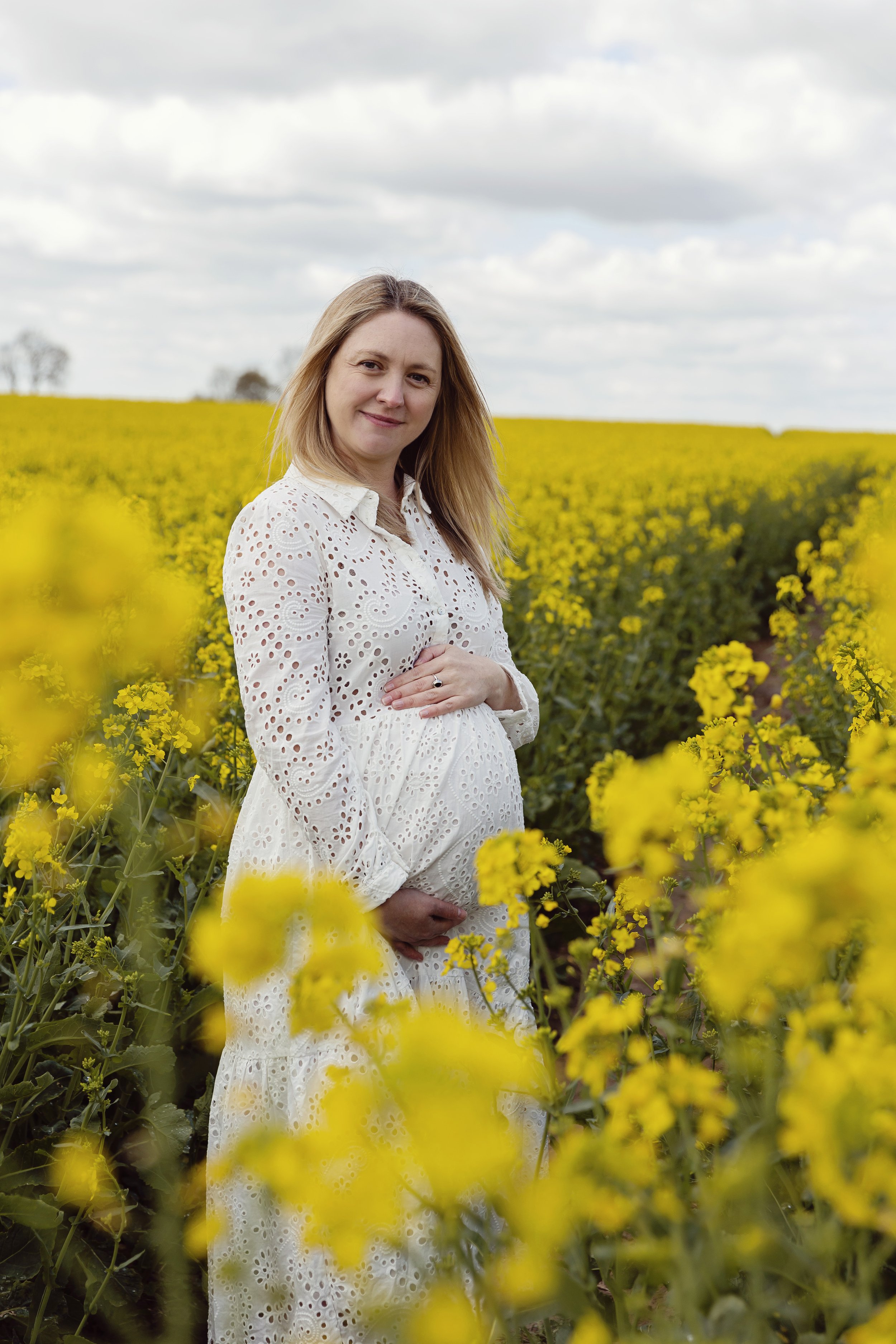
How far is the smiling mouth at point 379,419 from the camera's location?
2082 millimetres

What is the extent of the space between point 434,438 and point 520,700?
622mm

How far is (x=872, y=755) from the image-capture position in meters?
1.06

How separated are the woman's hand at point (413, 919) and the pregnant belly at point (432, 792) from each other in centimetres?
4

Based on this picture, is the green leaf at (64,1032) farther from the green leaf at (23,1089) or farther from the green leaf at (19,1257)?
the green leaf at (19,1257)

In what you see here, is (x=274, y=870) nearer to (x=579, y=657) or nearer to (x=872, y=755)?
(x=872, y=755)

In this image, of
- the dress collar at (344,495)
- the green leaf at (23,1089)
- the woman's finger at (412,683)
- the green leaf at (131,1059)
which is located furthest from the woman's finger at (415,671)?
the green leaf at (23,1089)

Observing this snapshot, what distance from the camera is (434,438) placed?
2422 millimetres

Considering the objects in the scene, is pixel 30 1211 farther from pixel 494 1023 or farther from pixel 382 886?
pixel 494 1023

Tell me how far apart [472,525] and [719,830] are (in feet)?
4.42

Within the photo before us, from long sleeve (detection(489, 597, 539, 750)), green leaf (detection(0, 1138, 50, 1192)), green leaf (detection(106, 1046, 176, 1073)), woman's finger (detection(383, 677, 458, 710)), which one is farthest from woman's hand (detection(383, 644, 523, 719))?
green leaf (detection(0, 1138, 50, 1192))

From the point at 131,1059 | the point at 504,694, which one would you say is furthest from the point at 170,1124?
the point at 504,694

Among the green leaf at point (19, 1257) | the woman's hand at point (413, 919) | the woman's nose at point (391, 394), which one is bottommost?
the green leaf at point (19, 1257)

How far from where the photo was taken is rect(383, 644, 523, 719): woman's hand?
77.4 inches

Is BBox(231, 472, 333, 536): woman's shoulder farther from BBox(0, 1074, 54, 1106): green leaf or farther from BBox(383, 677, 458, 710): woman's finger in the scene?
BBox(0, 1074, 54, 1106): green leaf
